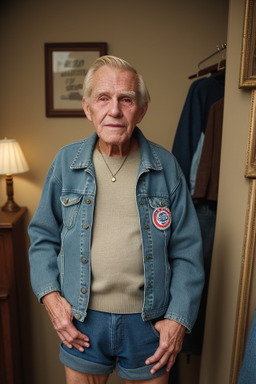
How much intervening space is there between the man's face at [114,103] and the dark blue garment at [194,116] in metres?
0.69

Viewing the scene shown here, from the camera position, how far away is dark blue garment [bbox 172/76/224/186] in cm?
175

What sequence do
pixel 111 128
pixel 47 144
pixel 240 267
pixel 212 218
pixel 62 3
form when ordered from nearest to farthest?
pixel 111 128 → pixel 240 267 → pixel 212 218 → pixel 62 3 → pixel 47 144

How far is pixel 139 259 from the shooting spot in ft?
3.78

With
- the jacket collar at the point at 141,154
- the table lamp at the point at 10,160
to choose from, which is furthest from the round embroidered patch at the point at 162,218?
the table lamp at the point at 10,160

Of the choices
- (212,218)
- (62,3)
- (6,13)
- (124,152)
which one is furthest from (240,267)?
(6,13)

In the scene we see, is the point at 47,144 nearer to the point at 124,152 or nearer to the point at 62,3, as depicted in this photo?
the point at 62,3

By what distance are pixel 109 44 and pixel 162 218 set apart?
4.38ft

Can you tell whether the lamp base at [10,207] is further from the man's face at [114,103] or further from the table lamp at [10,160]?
the man's face at [114,103]

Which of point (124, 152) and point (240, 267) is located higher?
point (124, 152)

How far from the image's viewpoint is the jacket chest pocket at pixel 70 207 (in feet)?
3.88

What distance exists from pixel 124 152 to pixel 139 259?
1.24 feet

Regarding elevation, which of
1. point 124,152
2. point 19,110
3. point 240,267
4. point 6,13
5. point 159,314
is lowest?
point 159,314

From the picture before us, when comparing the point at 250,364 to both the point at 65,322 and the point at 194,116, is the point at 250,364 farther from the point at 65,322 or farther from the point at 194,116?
the point at 194,116

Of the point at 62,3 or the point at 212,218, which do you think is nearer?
the point at 212,218
